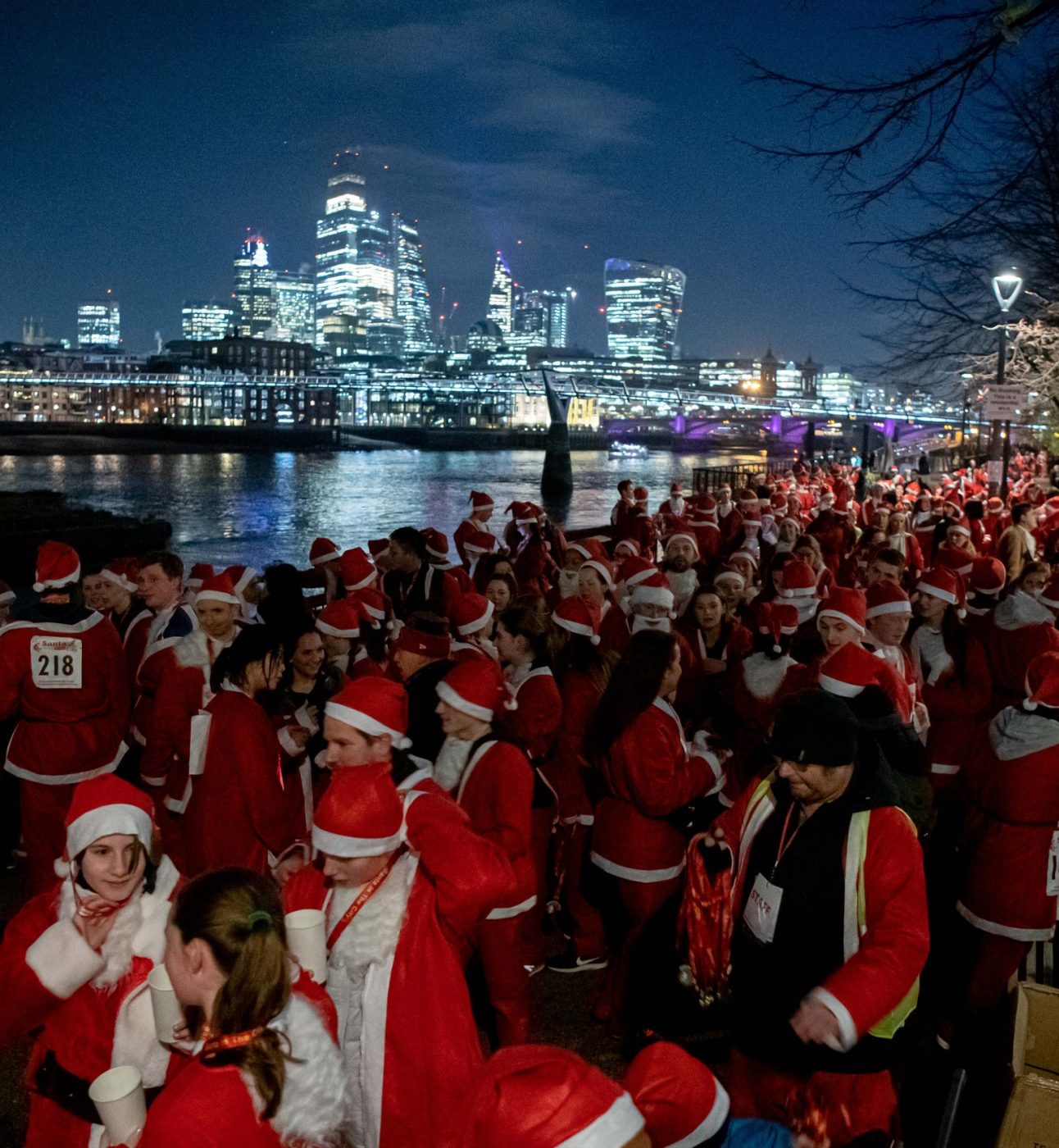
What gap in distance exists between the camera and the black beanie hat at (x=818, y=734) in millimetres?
2551

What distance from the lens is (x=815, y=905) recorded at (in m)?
2.59

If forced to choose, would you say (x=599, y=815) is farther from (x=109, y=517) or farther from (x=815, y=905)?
(x=109, y=517)

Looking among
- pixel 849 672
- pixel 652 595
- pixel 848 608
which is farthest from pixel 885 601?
pixel 849 672

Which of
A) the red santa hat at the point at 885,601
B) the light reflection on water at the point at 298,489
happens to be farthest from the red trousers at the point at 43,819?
the light reflection on water at the point at 298,489

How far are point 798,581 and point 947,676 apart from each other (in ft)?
5.23

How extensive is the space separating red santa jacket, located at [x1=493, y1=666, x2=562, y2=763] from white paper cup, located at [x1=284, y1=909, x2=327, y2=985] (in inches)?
80.4

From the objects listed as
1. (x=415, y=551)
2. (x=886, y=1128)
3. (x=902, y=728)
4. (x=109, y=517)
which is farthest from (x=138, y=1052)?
(x=109, y=517)

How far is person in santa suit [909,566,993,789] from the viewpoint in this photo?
5344 millimetres

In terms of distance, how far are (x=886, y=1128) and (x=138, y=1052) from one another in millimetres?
1960

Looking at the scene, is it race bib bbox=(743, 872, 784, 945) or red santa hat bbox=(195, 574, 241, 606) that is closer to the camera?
race bib bbox=(743, 872, 784, 945)

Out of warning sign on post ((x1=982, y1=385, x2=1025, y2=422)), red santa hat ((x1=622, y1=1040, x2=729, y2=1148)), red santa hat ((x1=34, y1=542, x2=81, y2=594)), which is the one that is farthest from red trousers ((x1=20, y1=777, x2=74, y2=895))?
warning sign on post ((x1=982, y1=385, x2=1025, y2=422))

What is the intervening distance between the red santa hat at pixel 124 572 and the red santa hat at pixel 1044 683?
4711mm

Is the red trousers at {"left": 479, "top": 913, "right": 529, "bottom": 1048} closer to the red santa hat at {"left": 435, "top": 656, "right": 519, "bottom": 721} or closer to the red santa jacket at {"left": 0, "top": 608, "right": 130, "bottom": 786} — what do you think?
the red santa hat at {"left": 435, "top": 656, "right": 519, "bottom": 721}

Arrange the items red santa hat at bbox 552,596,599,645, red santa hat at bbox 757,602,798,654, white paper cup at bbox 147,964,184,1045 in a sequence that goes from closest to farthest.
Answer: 1. white paper cup at bbox 147,964,184,1045
2. red santa hat at bbox 552,596,599,645
3. red santa hat at bbox 757,602,798,654
